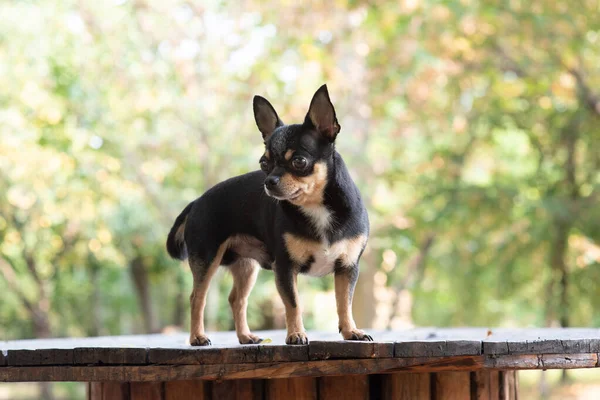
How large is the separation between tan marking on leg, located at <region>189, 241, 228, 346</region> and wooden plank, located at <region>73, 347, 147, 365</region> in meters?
0.47

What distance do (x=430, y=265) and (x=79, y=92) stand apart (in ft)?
18.2

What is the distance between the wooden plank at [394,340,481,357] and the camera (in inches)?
153

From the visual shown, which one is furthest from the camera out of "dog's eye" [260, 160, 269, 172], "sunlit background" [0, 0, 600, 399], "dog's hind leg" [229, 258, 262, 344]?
"sunlit background" [0, 0, 600, 399]

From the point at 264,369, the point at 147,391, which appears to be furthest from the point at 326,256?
the point at 147,391

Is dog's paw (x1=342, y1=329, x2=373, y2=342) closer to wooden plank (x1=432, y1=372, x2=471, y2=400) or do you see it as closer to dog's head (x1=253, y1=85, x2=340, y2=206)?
wooden plank (x1=432, y1=372, x2=471, y2=400)

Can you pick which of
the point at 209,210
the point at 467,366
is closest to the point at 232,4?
the point at 209,210

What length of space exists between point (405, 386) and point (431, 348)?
1.75 feet

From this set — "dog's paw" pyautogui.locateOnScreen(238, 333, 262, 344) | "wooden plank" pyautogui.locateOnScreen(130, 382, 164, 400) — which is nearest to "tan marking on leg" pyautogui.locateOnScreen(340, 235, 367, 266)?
"dog's paw" pyautogui.locateOnScreen(238, 333, 262, 344)

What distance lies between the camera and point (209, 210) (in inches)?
180

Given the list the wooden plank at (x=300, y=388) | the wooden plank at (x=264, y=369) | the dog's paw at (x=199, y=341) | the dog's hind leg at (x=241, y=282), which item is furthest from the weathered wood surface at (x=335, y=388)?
the dog's hind leg at (x=241, y=282)

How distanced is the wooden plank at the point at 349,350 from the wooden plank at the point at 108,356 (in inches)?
33.9

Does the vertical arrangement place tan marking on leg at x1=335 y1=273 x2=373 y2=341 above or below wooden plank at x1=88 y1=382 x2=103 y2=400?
above

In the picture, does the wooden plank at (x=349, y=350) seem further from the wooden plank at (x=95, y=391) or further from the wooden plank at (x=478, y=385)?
the wooden plank at (x=95, y=391)

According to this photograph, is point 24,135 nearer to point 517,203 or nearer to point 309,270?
point 517,203
